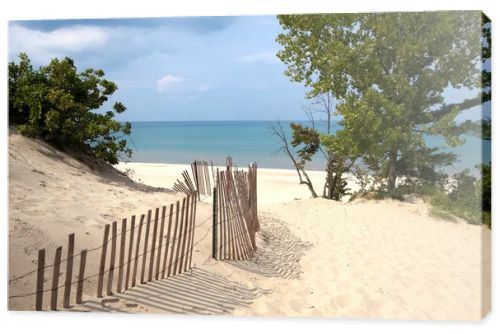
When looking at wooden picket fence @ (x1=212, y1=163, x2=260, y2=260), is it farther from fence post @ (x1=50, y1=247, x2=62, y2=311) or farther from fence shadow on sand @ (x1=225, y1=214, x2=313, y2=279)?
fence post @ (x1=50, y1=247, x2=62, y2=311)

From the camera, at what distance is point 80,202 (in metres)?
6.05

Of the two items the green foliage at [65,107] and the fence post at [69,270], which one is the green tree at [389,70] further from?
the fence post at [69,270]

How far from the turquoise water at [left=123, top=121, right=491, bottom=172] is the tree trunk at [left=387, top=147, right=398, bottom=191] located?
1.14 metres

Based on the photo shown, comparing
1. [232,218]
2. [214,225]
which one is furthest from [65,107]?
[214,225]

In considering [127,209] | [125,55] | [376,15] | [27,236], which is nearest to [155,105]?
[125,55]

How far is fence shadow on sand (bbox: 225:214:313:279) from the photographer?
232 inches

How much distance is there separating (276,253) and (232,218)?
119 cm

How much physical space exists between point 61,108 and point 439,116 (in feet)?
16.0

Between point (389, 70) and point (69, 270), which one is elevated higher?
point (389, 70)

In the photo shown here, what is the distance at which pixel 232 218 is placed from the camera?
5.91 metres

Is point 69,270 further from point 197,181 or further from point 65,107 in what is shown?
point 197,181

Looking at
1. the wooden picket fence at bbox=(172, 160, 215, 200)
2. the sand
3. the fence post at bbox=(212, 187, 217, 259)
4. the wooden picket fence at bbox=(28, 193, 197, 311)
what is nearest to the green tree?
the sand
